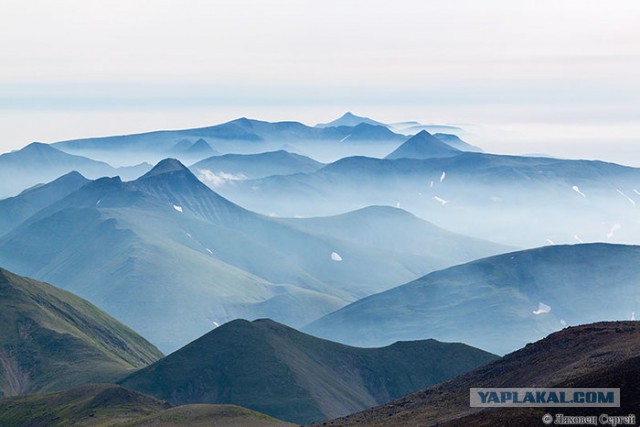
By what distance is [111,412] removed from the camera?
560 ft

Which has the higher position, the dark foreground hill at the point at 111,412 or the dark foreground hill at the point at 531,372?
the dark foreground hill at the point at 531,372

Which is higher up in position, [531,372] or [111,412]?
[531,372]

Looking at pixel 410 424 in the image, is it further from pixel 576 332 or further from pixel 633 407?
pixel 633 407

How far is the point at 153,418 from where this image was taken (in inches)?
6029

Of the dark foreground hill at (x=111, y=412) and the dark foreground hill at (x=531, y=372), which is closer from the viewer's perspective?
the dark foreground hill at (x=531, y=372)

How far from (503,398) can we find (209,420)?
42.8 meters

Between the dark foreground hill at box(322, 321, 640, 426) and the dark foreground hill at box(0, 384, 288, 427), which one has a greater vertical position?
the dark foreground hill at box(322, 321, 640, 426)

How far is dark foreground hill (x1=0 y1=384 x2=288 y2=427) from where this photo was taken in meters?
150

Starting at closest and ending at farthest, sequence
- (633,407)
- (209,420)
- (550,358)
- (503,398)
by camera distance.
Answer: (633,407)
(503,398)
(550,358)
(209,420)

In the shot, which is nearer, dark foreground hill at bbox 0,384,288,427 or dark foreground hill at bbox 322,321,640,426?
dark foreground hill at bbox 322,321,640,426

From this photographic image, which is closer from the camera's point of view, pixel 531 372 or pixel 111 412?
pixel 531 372

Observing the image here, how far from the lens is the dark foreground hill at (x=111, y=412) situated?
490 feet

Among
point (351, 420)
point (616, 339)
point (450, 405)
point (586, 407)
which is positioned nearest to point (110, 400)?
point (351, 420)

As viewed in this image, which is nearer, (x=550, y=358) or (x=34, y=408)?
(x=550, y=358)
